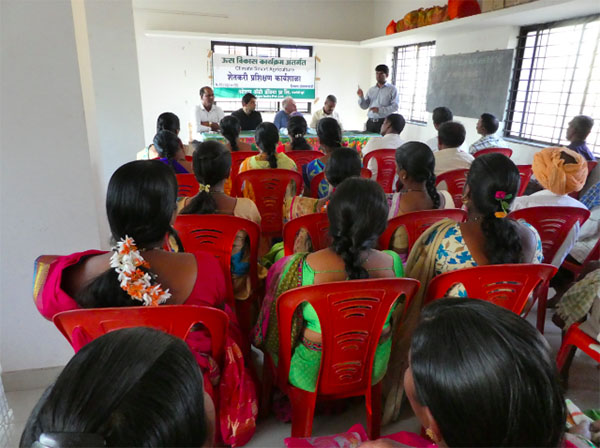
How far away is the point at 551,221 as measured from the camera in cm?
210

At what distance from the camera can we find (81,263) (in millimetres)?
1196

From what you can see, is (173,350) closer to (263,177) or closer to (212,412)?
(212,412)

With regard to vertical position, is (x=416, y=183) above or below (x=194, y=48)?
below

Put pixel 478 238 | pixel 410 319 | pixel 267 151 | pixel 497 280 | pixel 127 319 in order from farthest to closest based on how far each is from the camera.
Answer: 1. pixel 267 151
2. pixel 410 319
3. pixel 478 238
4. pixel 497 280
5. pixel 127 319

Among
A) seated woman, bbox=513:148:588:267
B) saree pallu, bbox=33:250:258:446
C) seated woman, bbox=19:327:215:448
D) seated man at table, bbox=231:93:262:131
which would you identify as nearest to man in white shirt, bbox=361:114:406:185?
seated woman, bbox=513:148:588:267

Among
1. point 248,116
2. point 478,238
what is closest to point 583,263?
point 478,238

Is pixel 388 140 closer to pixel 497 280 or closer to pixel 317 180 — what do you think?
pixel 317 180

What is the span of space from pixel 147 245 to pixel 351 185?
2.26ft

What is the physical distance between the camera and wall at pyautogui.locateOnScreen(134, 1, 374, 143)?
7156 millimetres

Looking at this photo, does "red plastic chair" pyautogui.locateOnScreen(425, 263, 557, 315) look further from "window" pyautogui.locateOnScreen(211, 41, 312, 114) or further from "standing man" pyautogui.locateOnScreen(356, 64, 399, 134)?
"window" pyautogui.locateOnScreen(211, 41, 312, 114)

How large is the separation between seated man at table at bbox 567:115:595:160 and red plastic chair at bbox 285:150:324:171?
2.20 m

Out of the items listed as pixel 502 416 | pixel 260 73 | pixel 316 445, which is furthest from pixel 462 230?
pixel 260 73

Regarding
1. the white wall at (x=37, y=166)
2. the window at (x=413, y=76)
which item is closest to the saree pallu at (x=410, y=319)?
the white wall at (x=37, y=166)

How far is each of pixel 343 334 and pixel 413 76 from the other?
24.6 feet
